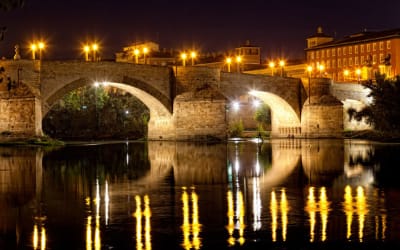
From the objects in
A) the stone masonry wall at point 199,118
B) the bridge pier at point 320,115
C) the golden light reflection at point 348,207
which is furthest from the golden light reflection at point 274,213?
the bridge pier at point 320,115

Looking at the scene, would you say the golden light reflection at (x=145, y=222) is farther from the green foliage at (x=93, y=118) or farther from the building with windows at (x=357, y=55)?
the building with windows at (x=357, y=55)

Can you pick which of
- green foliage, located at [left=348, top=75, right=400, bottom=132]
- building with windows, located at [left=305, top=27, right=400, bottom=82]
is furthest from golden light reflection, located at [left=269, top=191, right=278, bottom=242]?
building with windows, located at [left=305, top=27, right=400, bottom=82]

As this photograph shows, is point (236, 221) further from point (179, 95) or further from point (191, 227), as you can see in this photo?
point (179, 95)

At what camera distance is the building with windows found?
10247 cm

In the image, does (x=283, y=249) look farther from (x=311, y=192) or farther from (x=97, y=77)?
(x=97, y=77)

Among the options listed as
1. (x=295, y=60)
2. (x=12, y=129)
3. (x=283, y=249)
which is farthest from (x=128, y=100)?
(x=283, y=249)

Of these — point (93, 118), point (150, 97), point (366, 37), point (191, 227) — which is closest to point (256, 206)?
point (191, 227)

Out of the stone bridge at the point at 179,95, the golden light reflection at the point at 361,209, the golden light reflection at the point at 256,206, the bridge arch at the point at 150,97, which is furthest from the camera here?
the bridge arch at the point at 150,97

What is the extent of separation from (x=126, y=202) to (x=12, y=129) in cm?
2473

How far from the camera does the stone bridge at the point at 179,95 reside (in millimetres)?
38750

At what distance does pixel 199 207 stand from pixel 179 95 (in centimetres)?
3528

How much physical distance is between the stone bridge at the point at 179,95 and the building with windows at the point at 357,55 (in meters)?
35.3

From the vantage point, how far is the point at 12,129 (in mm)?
37812

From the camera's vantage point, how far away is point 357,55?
358 ft
